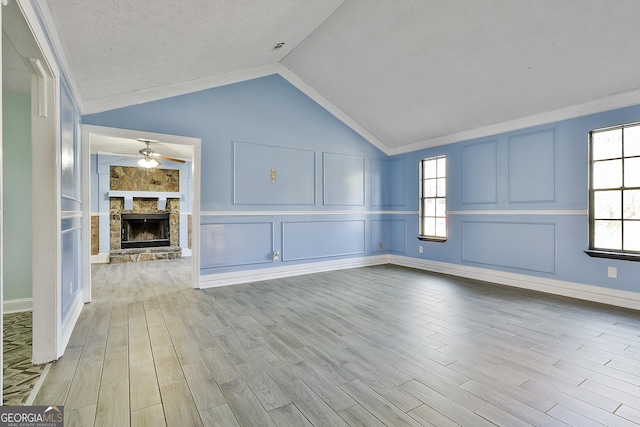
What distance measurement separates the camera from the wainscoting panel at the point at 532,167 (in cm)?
425

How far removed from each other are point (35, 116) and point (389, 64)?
403 centimetres

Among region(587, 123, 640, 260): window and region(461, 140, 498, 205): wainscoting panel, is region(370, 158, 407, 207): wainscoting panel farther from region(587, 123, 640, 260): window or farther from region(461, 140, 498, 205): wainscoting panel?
region(587, 123, 640, 260): window

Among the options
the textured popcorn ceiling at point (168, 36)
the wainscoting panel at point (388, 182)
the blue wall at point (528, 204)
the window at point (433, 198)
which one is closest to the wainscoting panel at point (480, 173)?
the blue wall at point (528, 204)

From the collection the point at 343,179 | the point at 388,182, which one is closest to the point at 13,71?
the point at 343,179

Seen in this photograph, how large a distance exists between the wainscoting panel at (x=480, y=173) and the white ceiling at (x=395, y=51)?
30cm

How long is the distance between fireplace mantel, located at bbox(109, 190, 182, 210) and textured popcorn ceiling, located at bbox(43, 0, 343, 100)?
3974mm

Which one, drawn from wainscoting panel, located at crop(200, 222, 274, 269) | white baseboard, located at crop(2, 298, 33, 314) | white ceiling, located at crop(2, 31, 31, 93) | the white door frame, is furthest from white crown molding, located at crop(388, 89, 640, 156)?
white baseboard, located at crop(2, 298, 33, 314)

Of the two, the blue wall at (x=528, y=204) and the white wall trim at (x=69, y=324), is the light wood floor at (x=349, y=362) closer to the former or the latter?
the white wall trim at (x=69, y=324)

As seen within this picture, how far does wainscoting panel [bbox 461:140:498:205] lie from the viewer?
4.90 m

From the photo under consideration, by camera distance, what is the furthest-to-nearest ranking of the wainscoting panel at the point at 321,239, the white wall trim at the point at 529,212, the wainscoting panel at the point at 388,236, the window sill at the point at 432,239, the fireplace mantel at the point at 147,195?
the fireplace mantel at the point at 147,195
the wainscoting panel at the point at 388,236
the window sill at the point at 432,239
the wainscoting panel at the point at 321,239
the white wall trim at the point at 529,212

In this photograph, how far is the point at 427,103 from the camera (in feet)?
16.1

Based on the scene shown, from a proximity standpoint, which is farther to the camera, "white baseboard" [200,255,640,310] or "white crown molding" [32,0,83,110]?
"white baseboard" [200,255,640,310]

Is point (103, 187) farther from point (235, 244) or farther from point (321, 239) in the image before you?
point (321, 239)

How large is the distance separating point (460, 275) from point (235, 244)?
3.77 metres
